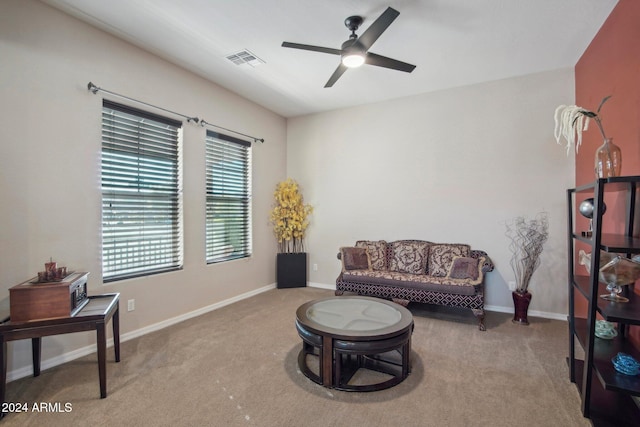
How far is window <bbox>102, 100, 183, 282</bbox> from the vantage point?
2959mm

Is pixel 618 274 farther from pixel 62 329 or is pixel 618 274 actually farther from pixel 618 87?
pixel 62 329

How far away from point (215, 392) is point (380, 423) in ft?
3.85

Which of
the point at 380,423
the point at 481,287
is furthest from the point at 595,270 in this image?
the point at 481,287

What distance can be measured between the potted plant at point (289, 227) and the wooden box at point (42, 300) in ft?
10.2

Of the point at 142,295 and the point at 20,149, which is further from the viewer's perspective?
the point at 142,295

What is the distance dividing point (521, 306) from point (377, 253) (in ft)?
6.05

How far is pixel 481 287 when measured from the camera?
345 cm

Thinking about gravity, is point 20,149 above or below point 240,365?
above

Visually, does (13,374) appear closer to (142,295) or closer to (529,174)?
(142,295)

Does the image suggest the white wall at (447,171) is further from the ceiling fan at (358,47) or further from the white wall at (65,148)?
the white wall at (65,148)

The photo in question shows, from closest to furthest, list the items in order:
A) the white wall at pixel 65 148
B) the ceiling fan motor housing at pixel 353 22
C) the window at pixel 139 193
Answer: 1. the white wall at pixel 65 148
2. the ceiling fan motor housing at pixel 353 22
3. the window at pixel 139 193

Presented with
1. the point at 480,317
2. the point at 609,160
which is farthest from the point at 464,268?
the point at 609,160

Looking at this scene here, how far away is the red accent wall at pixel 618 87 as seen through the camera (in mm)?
2217

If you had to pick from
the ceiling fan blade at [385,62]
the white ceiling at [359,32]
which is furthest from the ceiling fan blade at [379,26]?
the white ceiling at [359,32]
